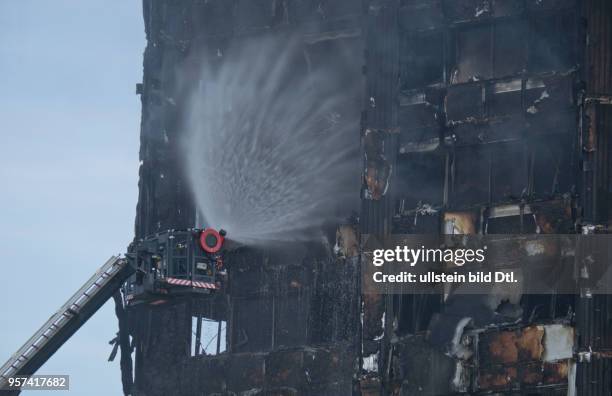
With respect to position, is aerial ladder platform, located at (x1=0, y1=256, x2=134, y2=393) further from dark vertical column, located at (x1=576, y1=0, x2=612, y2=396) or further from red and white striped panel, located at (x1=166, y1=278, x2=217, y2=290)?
dark vertical column, located at (x1=576, y1=0, x2=612, y2=396)

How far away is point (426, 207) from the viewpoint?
42812mm

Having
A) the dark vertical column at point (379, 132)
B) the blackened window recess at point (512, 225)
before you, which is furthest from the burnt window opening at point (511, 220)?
the dark vertical column at point (379, 132)

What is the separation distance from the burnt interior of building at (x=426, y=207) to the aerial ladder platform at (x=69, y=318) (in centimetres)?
142

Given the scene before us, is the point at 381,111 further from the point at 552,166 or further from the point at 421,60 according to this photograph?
the point at 552,166

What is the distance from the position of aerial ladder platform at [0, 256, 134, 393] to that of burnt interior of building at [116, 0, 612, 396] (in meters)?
1.42

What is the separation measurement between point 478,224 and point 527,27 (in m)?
5.62

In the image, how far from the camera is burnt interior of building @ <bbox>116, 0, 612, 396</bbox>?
132ft

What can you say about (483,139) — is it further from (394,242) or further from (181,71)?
(181,71)

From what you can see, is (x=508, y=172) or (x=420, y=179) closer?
(x=508, y=172)

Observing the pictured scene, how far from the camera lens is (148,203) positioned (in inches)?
1945

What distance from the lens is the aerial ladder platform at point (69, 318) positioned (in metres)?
43.3

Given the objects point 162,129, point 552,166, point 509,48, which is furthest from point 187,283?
Answer: point 509,48

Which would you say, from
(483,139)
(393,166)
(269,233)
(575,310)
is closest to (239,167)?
(269,233)

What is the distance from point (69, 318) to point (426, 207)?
1085 cm
